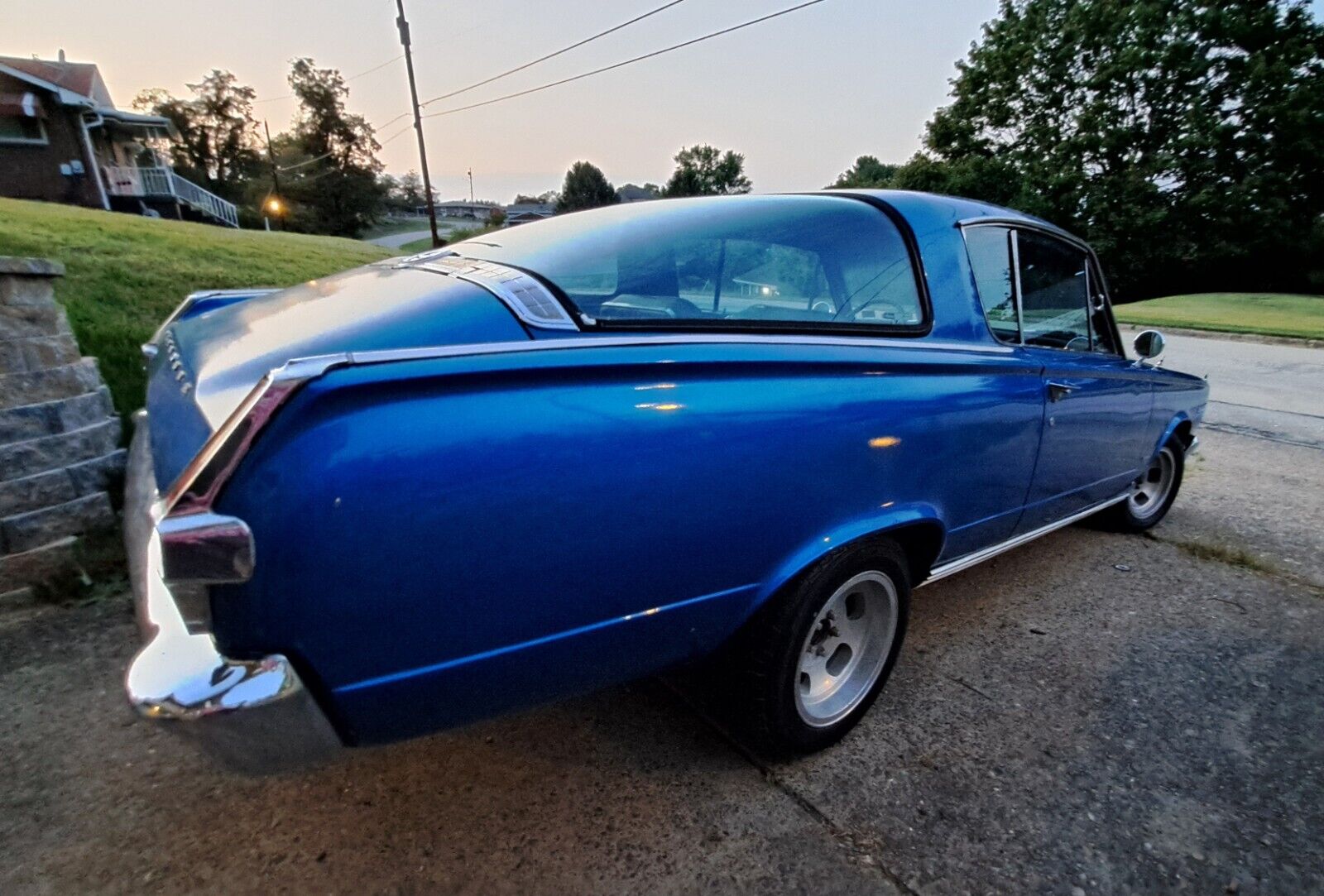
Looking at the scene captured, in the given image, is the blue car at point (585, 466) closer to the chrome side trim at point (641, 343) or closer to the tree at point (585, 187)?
the chrome side trim at point (641, 343)

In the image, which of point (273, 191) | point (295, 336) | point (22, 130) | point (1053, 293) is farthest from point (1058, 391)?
point (273, 191)

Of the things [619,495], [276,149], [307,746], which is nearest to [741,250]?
[619,495]

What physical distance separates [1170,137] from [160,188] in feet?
132

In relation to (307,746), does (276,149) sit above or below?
above

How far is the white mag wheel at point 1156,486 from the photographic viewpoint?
378cm

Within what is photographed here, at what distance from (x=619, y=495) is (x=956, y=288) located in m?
1.52

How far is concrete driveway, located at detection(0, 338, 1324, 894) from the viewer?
1630mm

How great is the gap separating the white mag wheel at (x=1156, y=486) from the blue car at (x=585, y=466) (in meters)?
1.69

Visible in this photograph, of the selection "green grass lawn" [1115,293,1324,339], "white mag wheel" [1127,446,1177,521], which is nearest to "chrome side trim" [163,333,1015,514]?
"white mag wheel" [1127,446,1177,521]

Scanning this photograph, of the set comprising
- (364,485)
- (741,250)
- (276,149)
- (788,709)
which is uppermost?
(276,149)

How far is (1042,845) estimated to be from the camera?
1.74 meters

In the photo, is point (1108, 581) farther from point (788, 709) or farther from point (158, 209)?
point (158, 209)

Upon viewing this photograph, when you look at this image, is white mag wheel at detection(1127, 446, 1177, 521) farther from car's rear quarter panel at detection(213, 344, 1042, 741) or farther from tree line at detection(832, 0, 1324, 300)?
tree line at detection(832, 0, 1324, 300)

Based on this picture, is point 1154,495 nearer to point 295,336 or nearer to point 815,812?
point 815,812
